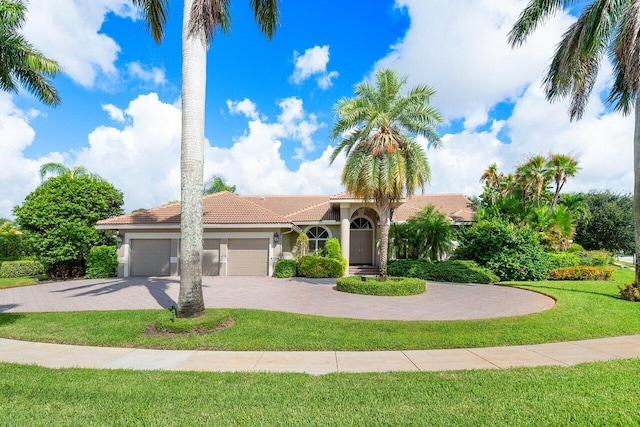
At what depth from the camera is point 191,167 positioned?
7957mm

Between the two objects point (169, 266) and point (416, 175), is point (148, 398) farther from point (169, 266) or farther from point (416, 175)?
point (169, 266)

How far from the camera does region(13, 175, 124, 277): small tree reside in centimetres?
1778

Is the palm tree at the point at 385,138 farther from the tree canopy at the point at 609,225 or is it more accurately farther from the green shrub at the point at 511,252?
the tree canopy at the point at 609,225

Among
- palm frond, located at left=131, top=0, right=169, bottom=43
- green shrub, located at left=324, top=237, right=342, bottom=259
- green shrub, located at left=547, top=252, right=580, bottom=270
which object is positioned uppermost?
palm frond, located at left=131, top=0, right=169, bottom=43

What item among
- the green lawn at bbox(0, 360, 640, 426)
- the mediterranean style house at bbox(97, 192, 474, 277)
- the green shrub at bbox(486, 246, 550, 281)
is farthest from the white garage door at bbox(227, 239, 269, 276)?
the green lawn at bbox(0, 360, 640, 426)

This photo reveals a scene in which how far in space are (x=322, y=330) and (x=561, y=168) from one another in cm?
2264

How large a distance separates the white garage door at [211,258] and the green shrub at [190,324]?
11.1 metres

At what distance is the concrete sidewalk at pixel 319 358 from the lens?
526 centimetres

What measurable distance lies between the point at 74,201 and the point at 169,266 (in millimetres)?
6879

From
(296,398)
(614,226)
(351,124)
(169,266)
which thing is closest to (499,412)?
(296,398)

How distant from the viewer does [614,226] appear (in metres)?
31.2

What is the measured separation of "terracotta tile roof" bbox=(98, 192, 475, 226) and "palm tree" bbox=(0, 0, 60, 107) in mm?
7412

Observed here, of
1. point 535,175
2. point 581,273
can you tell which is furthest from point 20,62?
point 535,175

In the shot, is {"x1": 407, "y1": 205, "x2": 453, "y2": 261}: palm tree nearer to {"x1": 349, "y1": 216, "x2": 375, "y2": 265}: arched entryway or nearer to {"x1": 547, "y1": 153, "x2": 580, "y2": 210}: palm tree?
{"x1": 349, "y1": 216, "x2": 375, "y2": 265}: arched entryway
